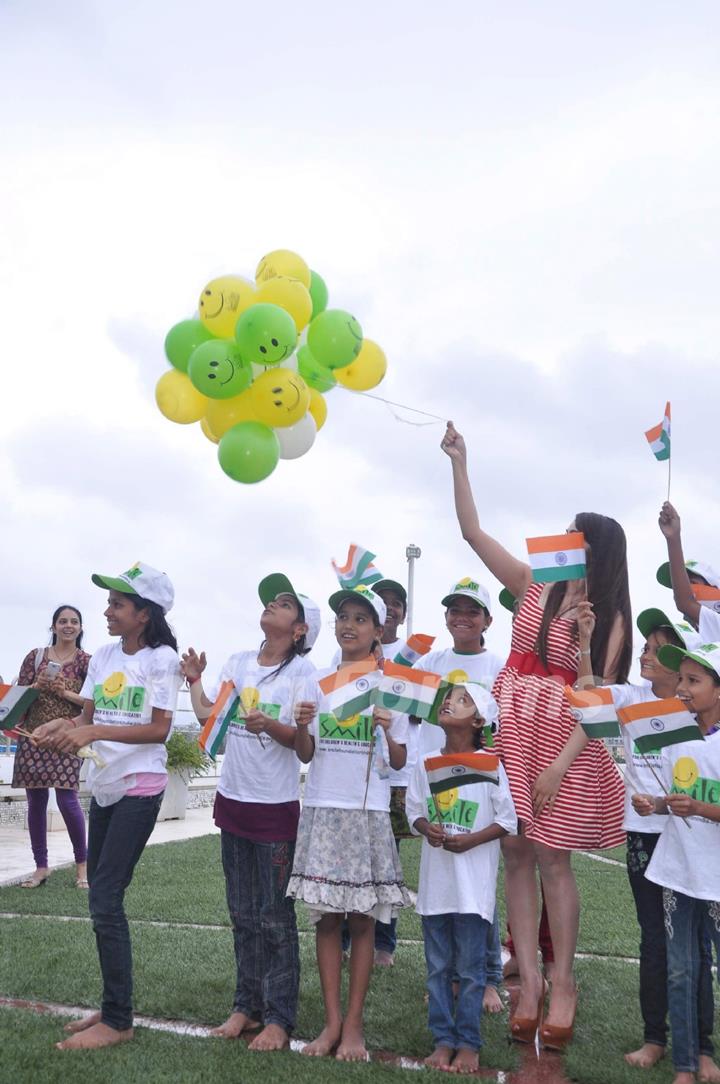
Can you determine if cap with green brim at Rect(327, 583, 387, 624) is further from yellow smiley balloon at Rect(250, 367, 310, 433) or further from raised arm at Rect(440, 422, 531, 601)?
yellow smiley balloon at Rect(250, 367, 310, 433)

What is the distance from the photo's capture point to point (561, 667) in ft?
14.0

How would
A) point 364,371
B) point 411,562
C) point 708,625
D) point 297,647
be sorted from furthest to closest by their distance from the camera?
1. point 411,562
2. point 364,371
3. point 708,625
4. point 297,647

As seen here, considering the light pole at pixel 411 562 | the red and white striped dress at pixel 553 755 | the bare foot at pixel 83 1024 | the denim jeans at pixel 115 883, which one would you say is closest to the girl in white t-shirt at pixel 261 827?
the denim jeans at pixel 115 883

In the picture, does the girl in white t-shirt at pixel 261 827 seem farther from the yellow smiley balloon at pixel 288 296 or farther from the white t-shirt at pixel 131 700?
the yellow smiley balloon at pixel 288 296

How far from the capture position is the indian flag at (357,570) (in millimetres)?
5543

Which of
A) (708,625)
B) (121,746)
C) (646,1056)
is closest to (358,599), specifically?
(121,746)

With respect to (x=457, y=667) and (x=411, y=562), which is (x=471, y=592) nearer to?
(x=457, y=667)

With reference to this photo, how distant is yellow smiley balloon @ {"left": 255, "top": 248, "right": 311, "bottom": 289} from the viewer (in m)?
5.82

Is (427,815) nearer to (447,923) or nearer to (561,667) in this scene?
(447,923)

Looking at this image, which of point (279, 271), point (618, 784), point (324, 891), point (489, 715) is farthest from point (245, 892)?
point (279, 271)

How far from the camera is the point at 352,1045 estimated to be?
159 inches

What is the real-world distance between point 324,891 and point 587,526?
181 cm

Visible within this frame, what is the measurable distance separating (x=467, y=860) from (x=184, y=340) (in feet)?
9.96

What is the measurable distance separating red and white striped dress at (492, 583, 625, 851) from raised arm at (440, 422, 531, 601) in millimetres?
127
